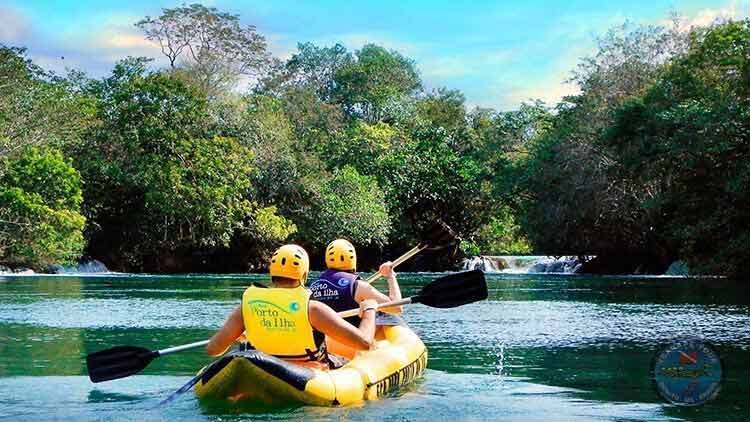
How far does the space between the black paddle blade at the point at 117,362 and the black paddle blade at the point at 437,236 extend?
4.55m

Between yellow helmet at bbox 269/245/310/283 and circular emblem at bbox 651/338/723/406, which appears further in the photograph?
circular emblem at bbox 651/338/723/406

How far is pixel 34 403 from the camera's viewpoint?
Answer: 813 cm

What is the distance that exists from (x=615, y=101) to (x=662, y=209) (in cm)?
577

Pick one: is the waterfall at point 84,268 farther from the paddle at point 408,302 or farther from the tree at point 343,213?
the paddle at point 408,302

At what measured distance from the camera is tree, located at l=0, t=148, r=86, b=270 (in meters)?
31.9

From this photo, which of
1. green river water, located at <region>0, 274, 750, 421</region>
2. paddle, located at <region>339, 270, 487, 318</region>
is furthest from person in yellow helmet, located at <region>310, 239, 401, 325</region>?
green river water, located at <region>0, 274, 750, 421</region>

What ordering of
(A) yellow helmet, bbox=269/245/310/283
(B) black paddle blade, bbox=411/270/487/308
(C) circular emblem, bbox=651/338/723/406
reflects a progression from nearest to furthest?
(A) yellow helmet, bbox=269/245/310/283, (C) circular emblem, bbox=651/338/723/406, (B) black paddle blade, bbox=411/270/487/308

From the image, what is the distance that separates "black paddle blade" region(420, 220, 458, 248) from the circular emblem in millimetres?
2528

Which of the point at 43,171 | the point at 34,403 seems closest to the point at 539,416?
the point at 34,403

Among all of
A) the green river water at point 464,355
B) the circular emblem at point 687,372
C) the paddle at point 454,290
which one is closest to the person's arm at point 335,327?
the green river water at point 464,355

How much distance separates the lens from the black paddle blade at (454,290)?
953cm

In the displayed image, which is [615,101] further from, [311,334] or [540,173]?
[311,334]

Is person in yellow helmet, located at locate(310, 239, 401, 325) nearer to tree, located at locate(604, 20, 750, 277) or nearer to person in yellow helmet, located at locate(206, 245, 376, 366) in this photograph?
person in yellow helmet, located at locate(206, 245, 376, 366)

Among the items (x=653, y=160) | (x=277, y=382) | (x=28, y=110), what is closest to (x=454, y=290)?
(x=277, y=382)
